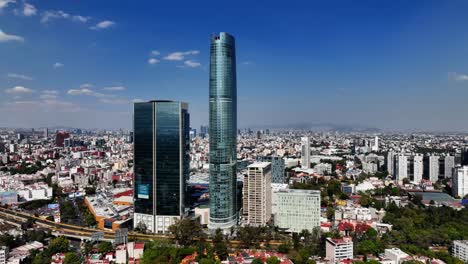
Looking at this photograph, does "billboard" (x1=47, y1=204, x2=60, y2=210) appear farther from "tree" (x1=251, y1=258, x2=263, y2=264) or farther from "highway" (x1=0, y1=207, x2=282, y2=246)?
"tree" (x1=251, y1=258, x2=263, y2=264)

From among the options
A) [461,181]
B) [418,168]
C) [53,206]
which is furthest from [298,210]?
[418,168]

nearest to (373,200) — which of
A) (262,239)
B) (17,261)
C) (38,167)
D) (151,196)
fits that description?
(262,239)

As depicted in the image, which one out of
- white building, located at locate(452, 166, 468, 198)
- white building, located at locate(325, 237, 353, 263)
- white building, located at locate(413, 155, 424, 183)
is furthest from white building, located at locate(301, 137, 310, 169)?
white building, located at locate(325, 237, 353, 263)

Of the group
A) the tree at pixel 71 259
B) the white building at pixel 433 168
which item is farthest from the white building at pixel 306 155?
the tree at pixel 71 259

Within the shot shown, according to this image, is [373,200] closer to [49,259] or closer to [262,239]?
[262,239]

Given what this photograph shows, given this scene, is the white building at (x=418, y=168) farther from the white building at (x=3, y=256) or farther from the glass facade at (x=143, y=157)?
the white building at (x=3, y=256)

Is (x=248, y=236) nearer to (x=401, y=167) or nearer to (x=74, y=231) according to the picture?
(x=74, y=231)
